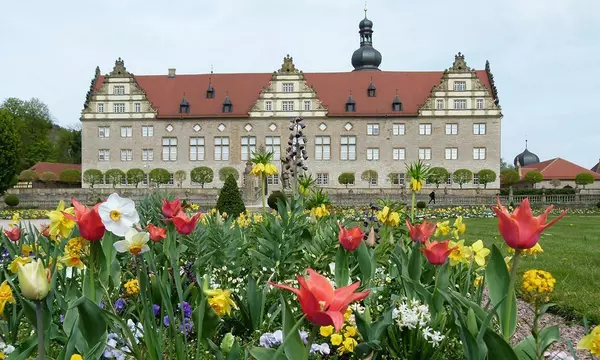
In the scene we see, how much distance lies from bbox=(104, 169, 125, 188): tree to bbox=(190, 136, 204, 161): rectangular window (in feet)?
16.5

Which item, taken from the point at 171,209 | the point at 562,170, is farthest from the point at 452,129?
the point at 171,209

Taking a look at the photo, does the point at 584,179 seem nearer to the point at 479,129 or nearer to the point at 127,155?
the point at 479,129

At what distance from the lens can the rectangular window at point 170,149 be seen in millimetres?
37500

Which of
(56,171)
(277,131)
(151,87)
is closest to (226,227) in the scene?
(277,131)

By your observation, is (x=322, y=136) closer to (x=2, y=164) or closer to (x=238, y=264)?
(x=2, y=164)

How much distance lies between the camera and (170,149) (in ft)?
123

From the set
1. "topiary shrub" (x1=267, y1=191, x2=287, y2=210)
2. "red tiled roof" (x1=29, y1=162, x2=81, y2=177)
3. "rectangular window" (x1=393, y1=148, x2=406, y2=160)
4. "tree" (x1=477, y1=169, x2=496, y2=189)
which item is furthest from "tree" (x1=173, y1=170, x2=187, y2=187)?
"topiary shrub" (x1=267, y1=191, x2=287, y2=210)

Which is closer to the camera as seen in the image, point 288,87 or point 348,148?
point 288,87

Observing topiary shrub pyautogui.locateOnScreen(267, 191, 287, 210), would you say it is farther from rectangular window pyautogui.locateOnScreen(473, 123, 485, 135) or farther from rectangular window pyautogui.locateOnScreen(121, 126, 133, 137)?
rectangular window pyautogui.locateOnScreen(121, 126, 133, 137)

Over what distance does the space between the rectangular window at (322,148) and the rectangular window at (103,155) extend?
1494 cm

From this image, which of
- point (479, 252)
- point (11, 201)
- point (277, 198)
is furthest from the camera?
point (11, 201)

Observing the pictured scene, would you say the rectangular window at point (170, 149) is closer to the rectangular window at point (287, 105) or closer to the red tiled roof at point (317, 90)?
A: the red tiled roof at point (317, 90)

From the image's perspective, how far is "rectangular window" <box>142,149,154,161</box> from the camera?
3766cm

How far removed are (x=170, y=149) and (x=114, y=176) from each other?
4.29 m
